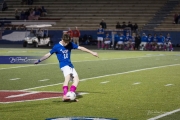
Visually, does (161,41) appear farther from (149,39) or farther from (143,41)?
(143,41)

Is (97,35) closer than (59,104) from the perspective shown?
No

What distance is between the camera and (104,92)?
14.6m

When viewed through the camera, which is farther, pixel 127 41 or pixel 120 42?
pixel 127 41

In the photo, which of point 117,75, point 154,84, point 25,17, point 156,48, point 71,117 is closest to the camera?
point 71,117

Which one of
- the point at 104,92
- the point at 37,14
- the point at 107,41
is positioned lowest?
the point at 107,41

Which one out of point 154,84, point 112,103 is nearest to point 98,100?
point 112,103

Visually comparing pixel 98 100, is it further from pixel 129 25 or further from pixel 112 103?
pixel 129 25

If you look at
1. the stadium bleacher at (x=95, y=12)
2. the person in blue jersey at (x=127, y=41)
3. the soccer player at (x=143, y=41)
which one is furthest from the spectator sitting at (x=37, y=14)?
the soccer player at (x=143, y=41)

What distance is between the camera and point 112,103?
40.9 feet

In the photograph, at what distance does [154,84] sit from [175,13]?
34.1 m

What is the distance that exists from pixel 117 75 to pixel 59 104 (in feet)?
25.1

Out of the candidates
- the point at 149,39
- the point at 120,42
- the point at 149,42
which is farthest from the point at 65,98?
the point at 120,42

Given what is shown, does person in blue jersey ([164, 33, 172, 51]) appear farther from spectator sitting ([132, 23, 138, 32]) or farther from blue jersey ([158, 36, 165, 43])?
spectator sitting ([132, 23, 138, 32])

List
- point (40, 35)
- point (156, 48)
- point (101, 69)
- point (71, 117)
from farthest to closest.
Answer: point (40, 35), point (156, 48), point (101, 69), point (71, 117)
